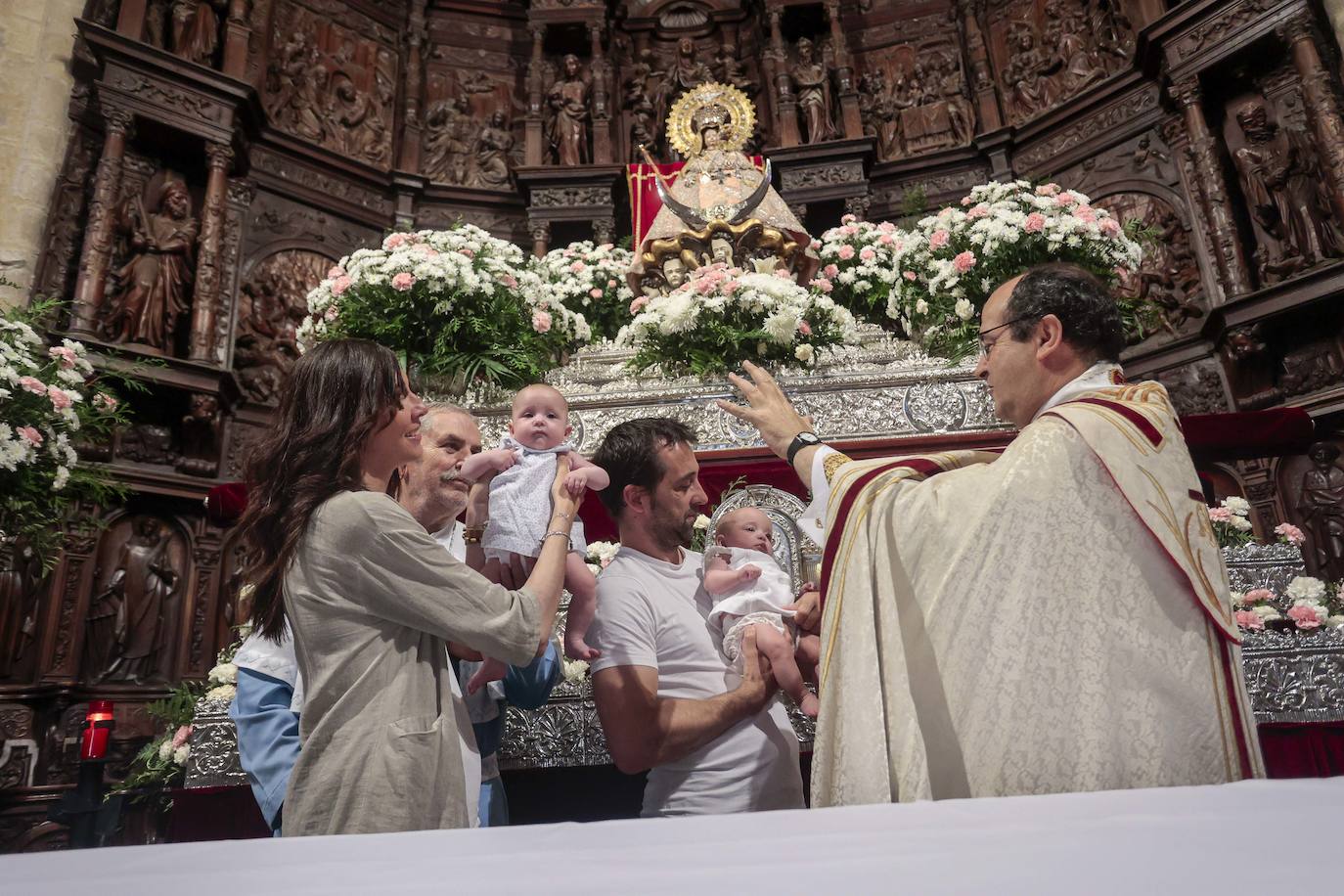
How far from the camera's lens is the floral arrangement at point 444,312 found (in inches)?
185

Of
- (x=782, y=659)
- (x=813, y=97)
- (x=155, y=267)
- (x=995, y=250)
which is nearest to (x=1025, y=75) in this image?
(x=813, y=97)

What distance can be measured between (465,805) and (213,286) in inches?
320

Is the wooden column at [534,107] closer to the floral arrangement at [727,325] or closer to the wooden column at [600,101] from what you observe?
the wooden column at [600,101]

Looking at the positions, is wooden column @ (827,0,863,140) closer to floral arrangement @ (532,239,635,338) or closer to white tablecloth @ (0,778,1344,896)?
floral arrangement @ (532,239,635,338)

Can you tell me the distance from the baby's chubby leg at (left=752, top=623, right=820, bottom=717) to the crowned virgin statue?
12.4 ft

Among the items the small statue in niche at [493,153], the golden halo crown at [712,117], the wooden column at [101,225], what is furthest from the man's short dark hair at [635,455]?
→ the small statue in niche at [493,153]

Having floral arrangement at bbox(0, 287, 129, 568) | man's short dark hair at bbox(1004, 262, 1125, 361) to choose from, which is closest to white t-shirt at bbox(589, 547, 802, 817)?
man's short dark hair at bbox(1004, 262, 1125, 361)

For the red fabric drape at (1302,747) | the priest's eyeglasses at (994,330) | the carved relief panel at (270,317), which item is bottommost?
the red fabric drape at (1302,747)

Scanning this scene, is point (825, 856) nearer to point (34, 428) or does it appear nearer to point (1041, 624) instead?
point (1041, 624)

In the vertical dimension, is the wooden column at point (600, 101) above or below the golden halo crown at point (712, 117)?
above

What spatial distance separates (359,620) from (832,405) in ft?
10.5

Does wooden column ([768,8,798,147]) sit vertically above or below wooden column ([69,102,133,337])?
above

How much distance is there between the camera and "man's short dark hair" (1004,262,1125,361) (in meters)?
2.12

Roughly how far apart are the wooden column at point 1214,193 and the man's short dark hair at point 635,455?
7.40 meters
